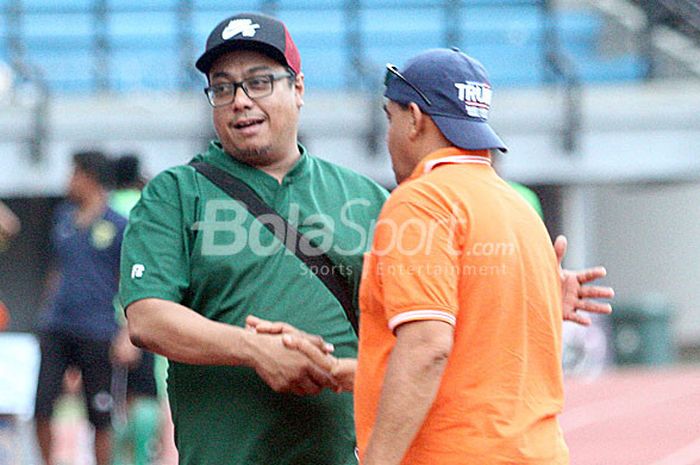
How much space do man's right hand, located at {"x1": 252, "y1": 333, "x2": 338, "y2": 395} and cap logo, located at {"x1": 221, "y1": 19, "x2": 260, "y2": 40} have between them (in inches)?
32.9

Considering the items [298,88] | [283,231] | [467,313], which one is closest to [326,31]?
[298,88]

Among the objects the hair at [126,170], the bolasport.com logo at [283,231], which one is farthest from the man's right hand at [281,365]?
the hair at [126,170]

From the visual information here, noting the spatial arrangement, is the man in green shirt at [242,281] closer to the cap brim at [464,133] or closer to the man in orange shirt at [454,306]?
the man in orange shirt at [454,306]

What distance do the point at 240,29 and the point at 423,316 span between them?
44.8 inches

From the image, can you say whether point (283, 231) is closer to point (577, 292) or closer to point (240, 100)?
→ point (240, 100)

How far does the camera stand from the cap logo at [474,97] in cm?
329

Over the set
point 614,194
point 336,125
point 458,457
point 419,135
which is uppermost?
point 419,135

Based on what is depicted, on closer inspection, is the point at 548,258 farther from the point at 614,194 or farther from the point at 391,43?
the point at 614,194

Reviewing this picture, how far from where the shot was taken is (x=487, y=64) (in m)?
17.7

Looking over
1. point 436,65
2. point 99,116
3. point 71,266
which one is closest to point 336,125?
point 99,116

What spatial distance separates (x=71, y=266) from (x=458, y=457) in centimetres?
486

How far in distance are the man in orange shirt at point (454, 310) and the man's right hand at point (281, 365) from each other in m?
0.29

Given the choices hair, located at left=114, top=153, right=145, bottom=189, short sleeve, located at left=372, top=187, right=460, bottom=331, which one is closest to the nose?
short sleeve, located at left=372, top=187, right=460, bottom=331

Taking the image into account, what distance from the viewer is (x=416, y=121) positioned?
330cm
